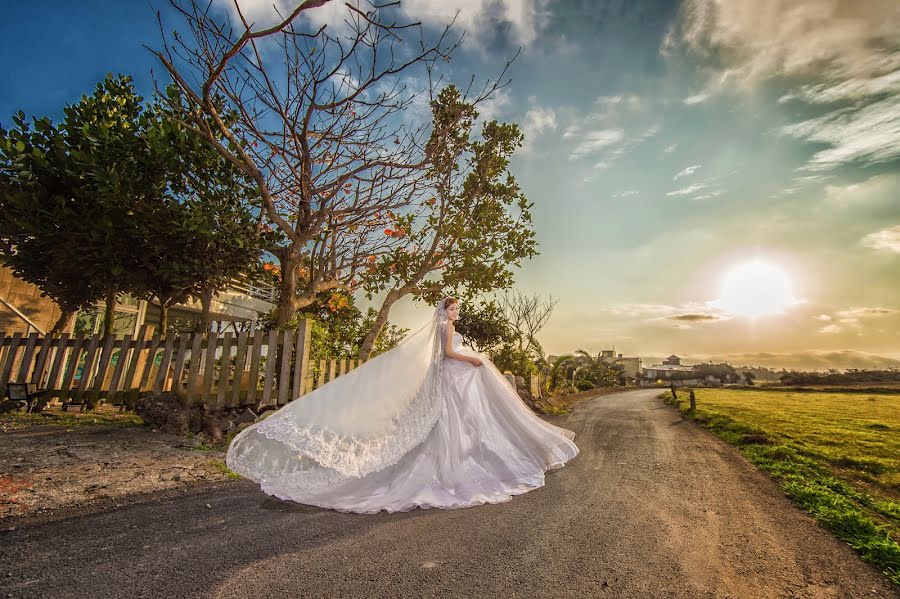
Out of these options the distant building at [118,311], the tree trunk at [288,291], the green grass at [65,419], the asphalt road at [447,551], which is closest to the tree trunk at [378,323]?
the tree trunk at [288,291]

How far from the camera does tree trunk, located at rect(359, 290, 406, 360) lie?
37.9 ft

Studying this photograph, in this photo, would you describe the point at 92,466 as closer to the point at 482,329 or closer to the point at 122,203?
the point at 122,203

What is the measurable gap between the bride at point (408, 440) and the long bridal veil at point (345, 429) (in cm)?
1

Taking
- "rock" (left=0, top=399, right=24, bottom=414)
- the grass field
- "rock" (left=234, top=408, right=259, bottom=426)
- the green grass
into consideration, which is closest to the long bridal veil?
"rock" (left=234, top=408, right=259, bottom=426)

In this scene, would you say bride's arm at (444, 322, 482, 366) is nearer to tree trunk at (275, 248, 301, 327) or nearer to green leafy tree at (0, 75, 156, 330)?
tree trunk at (275, 248, 301, 327)

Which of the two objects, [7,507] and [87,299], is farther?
[87,299]

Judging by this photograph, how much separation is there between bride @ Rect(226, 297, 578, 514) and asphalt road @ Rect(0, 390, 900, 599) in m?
0.26

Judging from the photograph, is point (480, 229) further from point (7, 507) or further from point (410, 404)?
point (7, 507)

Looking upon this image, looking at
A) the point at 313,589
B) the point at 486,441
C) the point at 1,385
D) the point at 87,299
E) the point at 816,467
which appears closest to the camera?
the point at 313,589

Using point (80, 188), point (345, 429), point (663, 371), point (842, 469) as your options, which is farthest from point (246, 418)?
point (663, 371)

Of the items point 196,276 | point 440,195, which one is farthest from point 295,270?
point 440,195

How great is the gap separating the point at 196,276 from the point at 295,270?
215cm

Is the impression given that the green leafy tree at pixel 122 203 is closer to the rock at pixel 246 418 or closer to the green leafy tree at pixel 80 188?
the green leafy tree at pixel 80 188

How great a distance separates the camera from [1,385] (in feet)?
29.3
